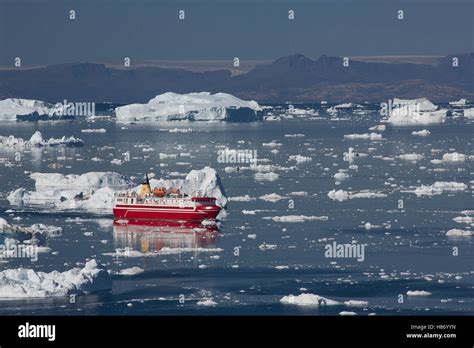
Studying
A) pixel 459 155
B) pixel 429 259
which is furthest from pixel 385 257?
pixel 459 155

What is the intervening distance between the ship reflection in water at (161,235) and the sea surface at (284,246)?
6 cm

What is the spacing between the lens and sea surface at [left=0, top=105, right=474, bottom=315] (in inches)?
764

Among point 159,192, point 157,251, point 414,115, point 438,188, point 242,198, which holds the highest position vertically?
point 414,115

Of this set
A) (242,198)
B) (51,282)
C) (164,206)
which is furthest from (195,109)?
(51,282)

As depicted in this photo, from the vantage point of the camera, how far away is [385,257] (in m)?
24.3

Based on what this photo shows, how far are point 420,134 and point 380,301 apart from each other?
184ft

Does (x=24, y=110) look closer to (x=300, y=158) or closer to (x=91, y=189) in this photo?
(x=300, y=158)

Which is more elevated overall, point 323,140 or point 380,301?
point 323,140

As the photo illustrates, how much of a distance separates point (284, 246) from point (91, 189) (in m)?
13.6

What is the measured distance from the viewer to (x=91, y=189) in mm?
37906

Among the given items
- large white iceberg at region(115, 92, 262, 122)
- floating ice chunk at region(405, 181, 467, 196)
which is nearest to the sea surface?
floating ice chunk at region(405, 181, 467, 196)

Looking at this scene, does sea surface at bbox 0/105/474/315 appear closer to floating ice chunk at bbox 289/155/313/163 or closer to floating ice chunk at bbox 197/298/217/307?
floating ice chunk at bbox 197/298/217/307
